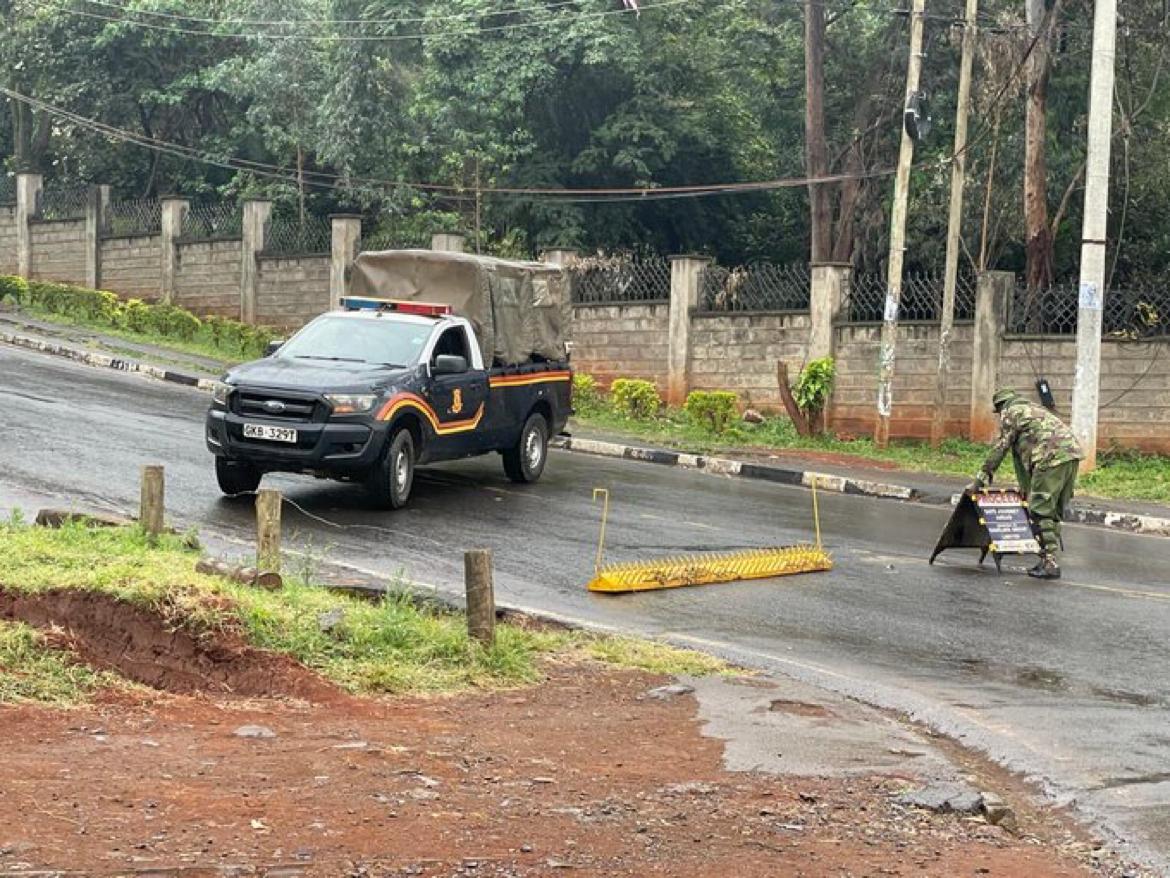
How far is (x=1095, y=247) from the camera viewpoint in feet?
66.9

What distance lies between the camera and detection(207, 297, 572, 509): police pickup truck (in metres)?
14.6

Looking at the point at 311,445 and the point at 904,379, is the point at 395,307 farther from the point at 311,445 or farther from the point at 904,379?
the point at 904,379

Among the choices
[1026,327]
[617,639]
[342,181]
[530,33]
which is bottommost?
[617,639]

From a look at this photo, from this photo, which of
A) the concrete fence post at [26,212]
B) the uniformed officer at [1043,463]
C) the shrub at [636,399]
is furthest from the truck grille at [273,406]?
the concrete fence post at [26,212]

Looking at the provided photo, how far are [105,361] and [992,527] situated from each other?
18.1 metres

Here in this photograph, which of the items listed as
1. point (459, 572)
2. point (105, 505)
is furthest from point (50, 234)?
point (459, 572)

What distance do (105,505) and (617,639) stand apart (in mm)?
5709

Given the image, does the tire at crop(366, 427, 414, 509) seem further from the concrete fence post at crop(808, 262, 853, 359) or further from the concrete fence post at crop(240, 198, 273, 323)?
the concrete fence post at crop(240, 198, 273, 323)

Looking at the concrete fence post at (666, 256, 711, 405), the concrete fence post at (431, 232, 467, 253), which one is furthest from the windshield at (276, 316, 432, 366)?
the concrete fence post at (431, 232, 467, 253)

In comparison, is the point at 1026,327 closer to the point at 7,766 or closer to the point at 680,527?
the point at 680,527

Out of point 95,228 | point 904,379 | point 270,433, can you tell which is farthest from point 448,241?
point 270,433

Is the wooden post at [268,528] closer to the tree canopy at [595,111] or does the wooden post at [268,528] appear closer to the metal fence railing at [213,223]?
the tree canopy at [595,111]

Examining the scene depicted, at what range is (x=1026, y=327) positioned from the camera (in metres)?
23.8

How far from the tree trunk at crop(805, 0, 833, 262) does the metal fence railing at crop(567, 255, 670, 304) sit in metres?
4.76
